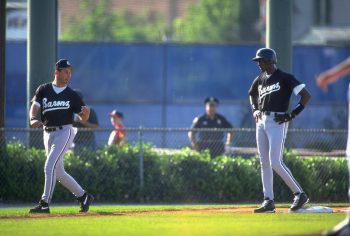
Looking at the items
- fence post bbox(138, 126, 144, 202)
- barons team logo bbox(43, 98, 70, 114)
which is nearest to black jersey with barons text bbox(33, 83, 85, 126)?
barons team logo bbox(43, 98, 70, 114)

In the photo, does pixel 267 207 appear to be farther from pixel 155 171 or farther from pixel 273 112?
pixel 155 171

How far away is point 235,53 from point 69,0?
42675 mm

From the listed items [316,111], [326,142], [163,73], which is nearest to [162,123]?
[163,73]

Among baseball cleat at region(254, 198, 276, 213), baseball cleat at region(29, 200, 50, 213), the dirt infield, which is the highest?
baseball cleat at region(254, 198, 276, 213)

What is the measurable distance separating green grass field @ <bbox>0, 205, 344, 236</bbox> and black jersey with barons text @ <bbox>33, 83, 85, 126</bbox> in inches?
50.1

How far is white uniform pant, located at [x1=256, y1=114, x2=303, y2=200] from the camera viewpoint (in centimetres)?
1309

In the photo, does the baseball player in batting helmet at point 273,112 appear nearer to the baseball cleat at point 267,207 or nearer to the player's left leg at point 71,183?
the baseball cleat at point 267,207

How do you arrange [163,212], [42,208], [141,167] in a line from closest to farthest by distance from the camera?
[42,208] → [163,212] → [141,167]

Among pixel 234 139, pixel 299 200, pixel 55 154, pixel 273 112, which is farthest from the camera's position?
pixel 234 139

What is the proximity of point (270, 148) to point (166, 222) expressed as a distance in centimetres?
188

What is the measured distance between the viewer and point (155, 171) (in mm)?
17875

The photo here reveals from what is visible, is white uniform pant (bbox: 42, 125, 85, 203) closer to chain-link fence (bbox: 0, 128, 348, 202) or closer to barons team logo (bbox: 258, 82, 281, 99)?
barons team logo (bbox: 258, 82, 281, 99)

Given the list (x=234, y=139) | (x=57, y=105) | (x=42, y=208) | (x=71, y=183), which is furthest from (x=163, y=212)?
(x=234, y=139)

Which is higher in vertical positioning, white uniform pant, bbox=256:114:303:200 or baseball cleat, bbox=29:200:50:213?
white uniform pant, bbox=256:114:303:200
